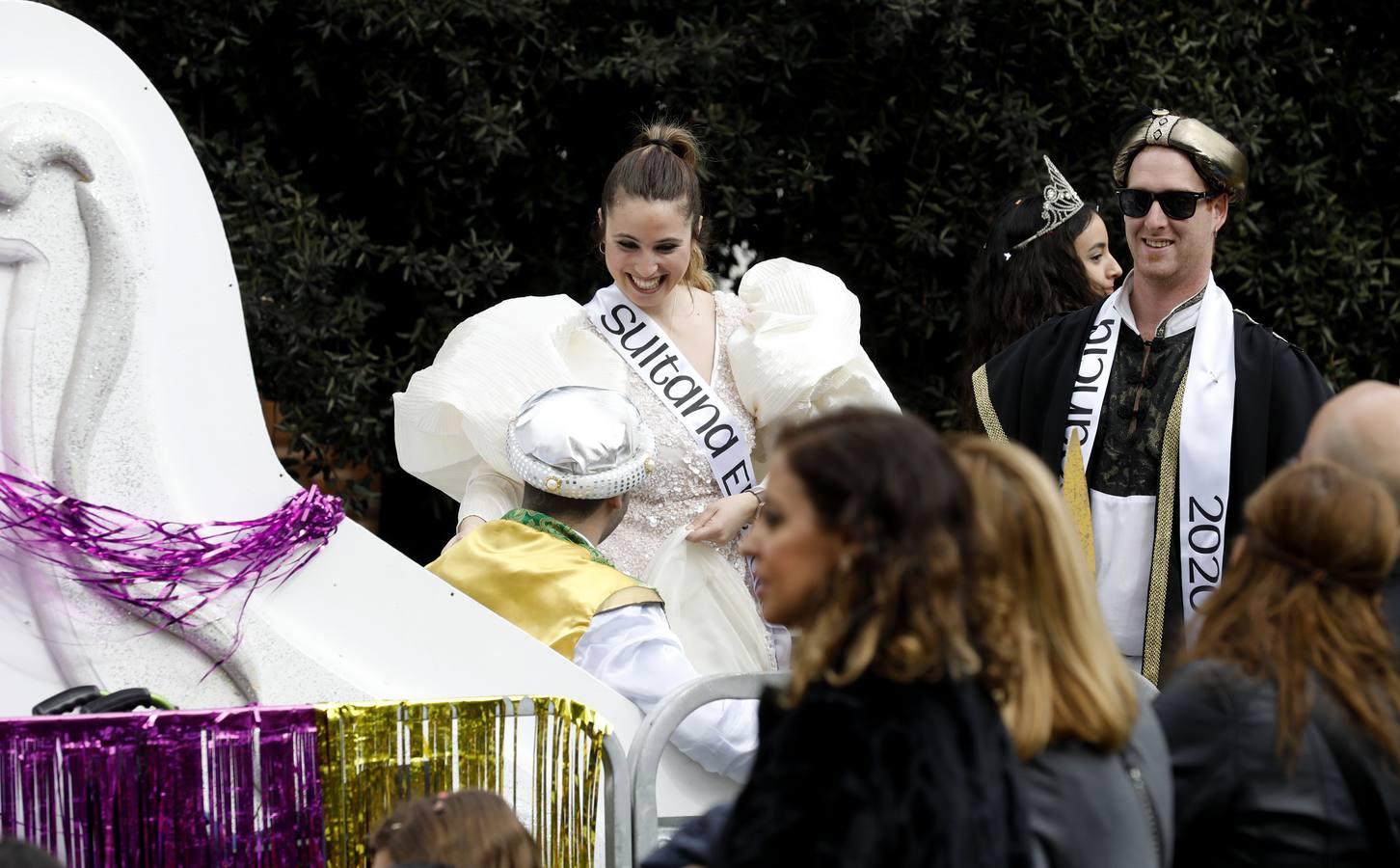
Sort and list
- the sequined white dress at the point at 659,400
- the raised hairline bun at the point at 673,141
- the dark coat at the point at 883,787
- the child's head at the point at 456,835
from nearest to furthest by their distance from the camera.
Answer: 1. the dark coat at the point at 883,787
2. the child's head at the point at 456,835
3. the sequined white dress at the point at 659,400
4. the raised hairline bun at the point at 673,141

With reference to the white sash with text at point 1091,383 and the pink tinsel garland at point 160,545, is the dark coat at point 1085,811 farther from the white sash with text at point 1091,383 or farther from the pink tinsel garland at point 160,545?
the white sash with text at point 1091,383

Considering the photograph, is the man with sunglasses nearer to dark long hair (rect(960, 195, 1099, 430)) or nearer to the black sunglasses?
the black sunglasses

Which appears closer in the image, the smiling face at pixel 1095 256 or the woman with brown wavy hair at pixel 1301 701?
the woman with brown wavy hair at pixel 1301 701

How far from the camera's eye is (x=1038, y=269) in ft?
16.2

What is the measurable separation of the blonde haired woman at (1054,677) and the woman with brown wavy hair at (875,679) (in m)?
0.10

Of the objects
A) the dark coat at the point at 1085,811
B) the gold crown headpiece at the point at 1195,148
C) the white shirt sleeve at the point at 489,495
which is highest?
the gold crown headpiece at the point at 1195,148

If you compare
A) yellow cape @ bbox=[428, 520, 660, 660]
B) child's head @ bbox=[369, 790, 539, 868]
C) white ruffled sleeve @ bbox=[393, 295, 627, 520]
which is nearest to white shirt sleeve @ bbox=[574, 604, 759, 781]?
yellow cape @ bbox=[428, 520, 660, 660]

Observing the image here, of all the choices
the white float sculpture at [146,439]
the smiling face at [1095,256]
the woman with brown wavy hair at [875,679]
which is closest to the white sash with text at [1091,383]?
the smiling face at [1095,256]

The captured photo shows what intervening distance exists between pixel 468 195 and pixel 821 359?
2235 millimetres

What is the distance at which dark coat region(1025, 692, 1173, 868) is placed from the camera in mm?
2045

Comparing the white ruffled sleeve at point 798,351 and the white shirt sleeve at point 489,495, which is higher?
the white ruffled sleeve at point 798,351

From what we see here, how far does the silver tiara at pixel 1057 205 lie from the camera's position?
4965mm

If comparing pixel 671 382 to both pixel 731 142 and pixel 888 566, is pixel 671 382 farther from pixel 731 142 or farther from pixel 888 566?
pixel 888 566

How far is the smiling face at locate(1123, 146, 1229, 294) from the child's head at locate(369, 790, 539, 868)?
2117 millimetres
